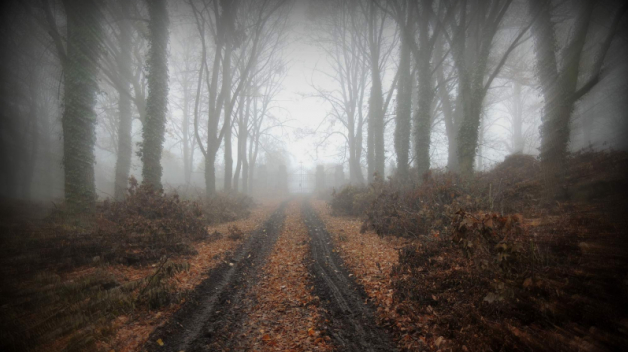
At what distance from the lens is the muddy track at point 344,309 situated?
2.87 meters

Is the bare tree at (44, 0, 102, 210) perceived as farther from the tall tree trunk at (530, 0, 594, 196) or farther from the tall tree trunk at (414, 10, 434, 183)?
the tall tree trunk at (530, 0, 594, 196)

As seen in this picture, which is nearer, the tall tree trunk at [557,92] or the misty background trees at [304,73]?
the tall tree trunk at [557,92]

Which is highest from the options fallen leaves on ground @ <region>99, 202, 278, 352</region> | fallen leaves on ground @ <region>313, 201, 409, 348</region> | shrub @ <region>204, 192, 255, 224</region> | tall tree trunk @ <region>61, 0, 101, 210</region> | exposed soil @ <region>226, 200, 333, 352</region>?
tall tree trunk @ <region>61, 0, 101, 210</region>

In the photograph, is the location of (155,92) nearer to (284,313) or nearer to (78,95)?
(78,95)

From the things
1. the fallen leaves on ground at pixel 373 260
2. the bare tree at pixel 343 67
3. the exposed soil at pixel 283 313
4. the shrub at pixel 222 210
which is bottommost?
the exposed soil at pixel 283 313

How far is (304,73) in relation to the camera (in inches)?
754

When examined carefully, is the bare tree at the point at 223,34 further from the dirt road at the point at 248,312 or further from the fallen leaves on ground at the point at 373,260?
the dirt road at the point at 248,312

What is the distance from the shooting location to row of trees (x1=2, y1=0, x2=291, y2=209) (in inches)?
306

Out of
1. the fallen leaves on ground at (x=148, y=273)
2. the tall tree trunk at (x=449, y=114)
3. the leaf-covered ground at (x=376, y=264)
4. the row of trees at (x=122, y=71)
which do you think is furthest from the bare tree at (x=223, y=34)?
the tall tree trunk at (x=449, y=114)

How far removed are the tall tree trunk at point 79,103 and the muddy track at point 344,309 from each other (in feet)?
25.7

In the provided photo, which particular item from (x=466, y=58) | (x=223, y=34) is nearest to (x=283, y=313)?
(x=223, y=34)

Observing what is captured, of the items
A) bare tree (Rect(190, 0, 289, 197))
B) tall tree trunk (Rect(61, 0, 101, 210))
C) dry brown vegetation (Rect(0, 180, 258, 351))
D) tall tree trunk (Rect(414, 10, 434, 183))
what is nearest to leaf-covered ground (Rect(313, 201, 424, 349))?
dry brown vegetation (Rect(0, 180, 258, 351))

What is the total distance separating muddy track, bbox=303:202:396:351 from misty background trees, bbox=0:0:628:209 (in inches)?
279

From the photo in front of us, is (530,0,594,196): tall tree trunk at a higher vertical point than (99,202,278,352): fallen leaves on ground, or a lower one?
higher
